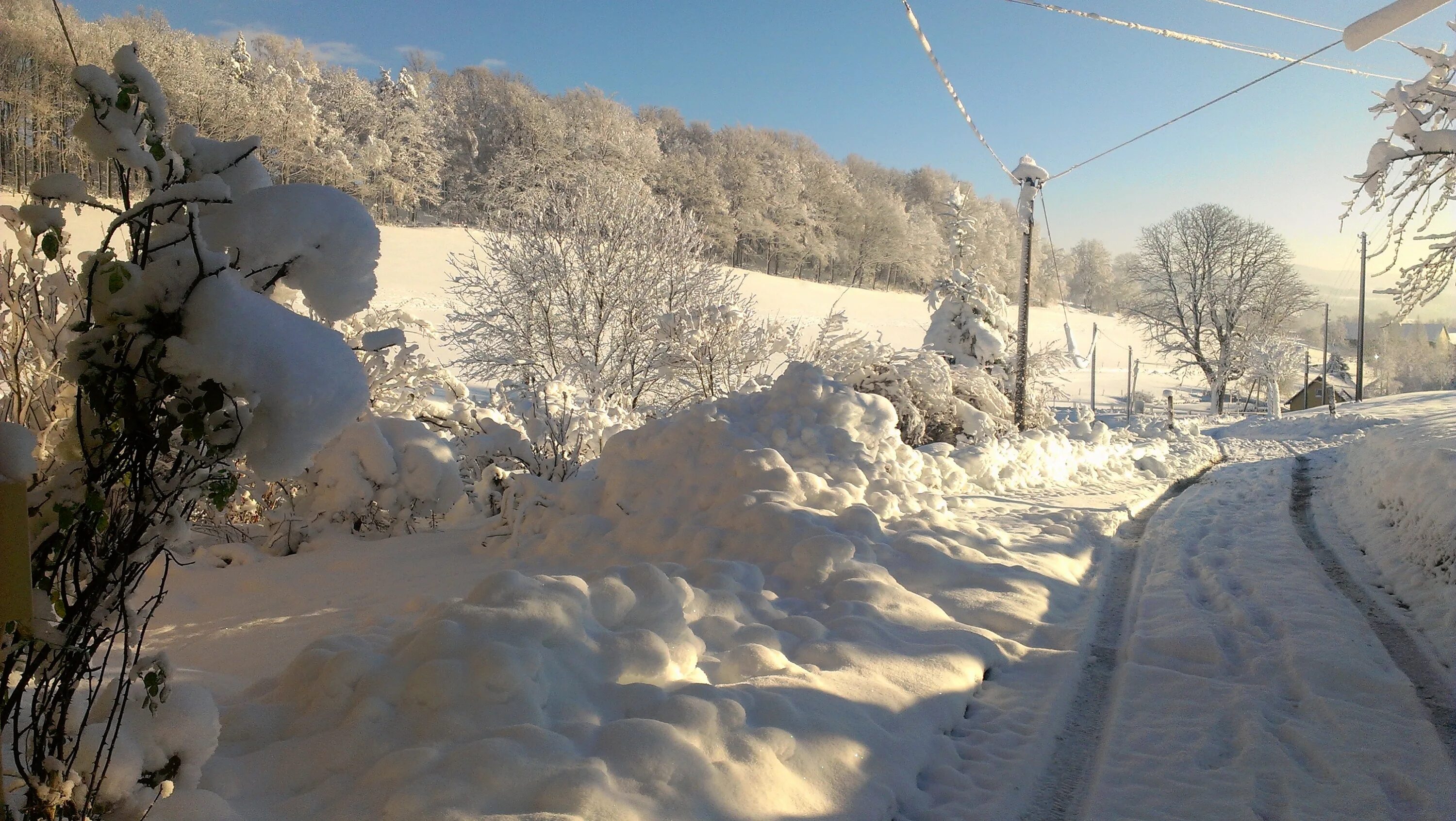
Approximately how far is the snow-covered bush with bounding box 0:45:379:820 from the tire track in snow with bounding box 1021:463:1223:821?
10.1 ft

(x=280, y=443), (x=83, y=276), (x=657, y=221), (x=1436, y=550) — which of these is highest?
(x=657, y=221)

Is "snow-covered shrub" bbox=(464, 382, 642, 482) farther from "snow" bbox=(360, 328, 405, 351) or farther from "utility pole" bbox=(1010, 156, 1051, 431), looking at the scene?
"utility pole" bbox=(1010, 156, 1051, 431)

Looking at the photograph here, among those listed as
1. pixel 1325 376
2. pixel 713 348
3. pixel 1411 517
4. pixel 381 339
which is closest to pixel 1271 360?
pixel 1325 376

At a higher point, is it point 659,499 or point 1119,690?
point 659,499

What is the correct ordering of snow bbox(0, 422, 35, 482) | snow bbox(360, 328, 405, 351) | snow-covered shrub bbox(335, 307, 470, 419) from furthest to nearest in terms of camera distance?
snow-covered shrub bbox(335, 307, 470, 419) < snow bbox(360, 328, 405, 351) < snow bbox(0, 422, 35, 482)

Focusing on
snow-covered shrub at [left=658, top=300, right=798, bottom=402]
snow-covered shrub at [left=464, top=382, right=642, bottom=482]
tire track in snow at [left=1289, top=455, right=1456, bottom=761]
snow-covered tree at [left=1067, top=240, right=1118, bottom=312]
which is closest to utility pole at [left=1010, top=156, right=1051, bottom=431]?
snow-covered shrub at [left=658, top=300, right=798, bottom=402]

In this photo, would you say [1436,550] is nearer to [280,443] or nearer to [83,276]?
[280,443]

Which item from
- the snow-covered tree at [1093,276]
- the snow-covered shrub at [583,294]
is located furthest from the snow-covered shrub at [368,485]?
the snow-covered tree at [1093,276]

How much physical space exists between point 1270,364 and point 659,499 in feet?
129

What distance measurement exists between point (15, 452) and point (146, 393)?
0.91 feet

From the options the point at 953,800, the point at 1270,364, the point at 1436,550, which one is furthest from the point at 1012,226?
the point at 953,800

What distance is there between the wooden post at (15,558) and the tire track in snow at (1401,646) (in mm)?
5368

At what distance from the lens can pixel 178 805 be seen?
2160mm

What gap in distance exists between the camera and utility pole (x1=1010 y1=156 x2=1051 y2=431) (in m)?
14.8
